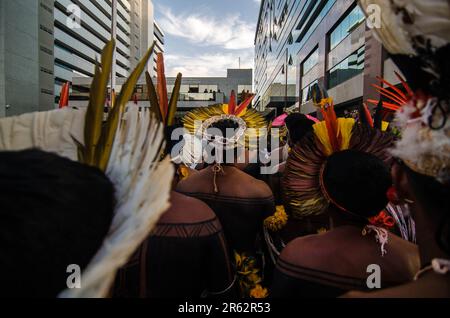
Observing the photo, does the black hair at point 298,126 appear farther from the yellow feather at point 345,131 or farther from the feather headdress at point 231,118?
the yellow feather at point 345,131

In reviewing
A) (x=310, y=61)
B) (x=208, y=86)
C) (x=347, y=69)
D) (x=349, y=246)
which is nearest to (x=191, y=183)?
(x=349, y=246)

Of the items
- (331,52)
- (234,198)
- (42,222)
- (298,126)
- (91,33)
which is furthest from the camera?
(91,33)

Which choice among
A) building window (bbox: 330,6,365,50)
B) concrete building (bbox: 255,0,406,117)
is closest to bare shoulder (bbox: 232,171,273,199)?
concrete building (bbox: 255,0,406,117)

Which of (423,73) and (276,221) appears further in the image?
(276,221)

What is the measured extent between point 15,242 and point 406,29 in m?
1.13

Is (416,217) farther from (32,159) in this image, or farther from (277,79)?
(277,79)

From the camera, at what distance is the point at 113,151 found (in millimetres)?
914

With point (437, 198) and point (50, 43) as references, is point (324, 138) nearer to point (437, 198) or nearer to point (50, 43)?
point (437, 198)

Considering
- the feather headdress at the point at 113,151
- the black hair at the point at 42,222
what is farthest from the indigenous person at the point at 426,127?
the black hair at the point at 42,222

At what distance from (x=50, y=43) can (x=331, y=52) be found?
30.4 metres

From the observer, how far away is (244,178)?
2.40 m

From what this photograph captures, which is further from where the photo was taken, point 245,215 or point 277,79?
point 277,79
